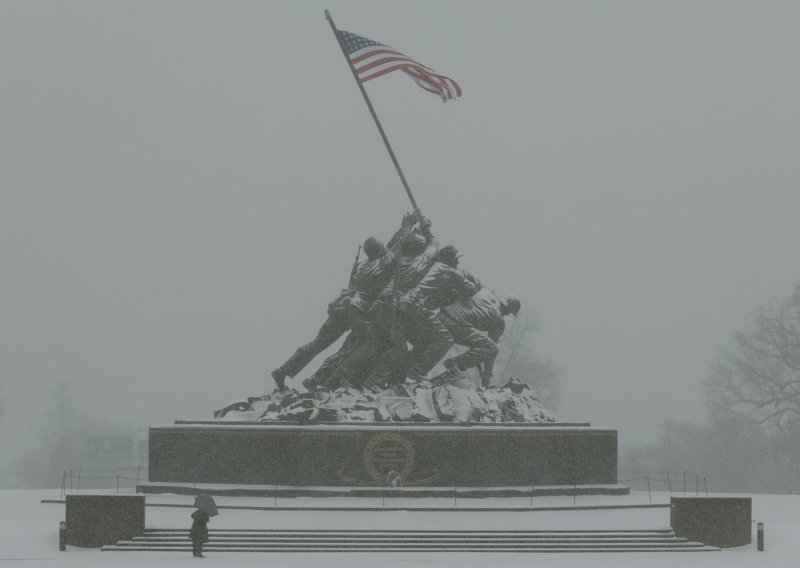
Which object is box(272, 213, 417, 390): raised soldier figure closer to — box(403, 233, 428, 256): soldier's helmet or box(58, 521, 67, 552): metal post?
box(403, 233, 428, 256): soldier's helmet

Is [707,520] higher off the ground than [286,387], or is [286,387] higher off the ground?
[286,387]

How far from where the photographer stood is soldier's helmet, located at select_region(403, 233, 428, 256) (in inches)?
1088

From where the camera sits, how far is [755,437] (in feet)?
141

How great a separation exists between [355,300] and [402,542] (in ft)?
28.0

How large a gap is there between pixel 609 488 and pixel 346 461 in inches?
183

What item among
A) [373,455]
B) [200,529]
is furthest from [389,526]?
[373,455]

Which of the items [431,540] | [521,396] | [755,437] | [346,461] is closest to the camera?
[431,540]

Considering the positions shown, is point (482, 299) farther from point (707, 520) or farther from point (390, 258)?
point (707, 520)

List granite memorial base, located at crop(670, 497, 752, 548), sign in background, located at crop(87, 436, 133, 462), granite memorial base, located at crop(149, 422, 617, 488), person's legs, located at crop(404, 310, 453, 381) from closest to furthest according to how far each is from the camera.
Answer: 1. granite memorial base, located at crop(670, 497, 752, 548)
2. granite memorial base, located at crop(149, 422, 617, 488)
3. person's legs, located at crop(404, 310, 453, 381)
4. sign in background, located at crop(87, 436, 133, 462)

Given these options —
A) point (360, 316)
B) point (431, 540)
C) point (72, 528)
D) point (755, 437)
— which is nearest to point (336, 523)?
point (431, 540)

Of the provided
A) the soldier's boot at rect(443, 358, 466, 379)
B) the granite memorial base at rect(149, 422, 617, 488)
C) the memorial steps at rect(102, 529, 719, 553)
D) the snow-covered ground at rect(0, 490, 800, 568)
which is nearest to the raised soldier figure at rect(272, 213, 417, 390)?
the soldier's boot at rect(443, 358, 466, 379)

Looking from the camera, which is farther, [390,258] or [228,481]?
[390,258]

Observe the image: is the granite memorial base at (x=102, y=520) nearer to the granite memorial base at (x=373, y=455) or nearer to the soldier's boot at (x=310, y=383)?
the granite memorial base at (x=373, y=455)

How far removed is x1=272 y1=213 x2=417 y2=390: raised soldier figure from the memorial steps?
809 cm
